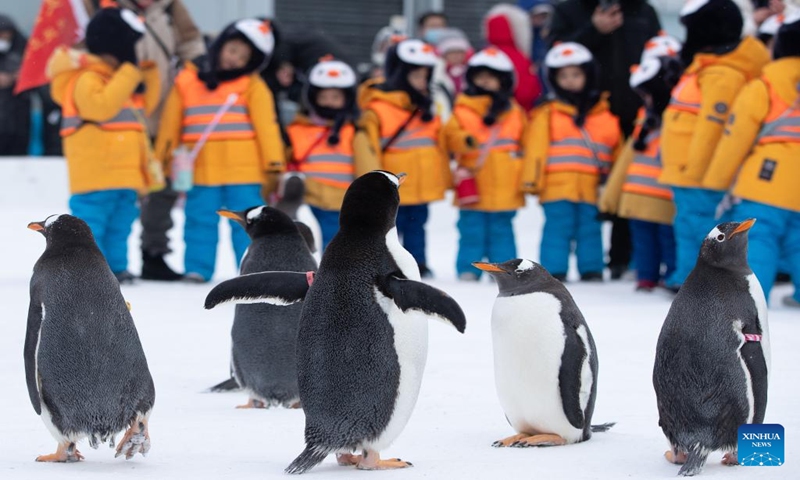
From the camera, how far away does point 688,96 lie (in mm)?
6664

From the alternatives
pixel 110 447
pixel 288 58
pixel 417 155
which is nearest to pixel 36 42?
pixel 288 58

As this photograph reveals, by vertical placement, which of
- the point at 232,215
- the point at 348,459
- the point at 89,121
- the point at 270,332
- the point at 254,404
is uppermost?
the point at 89,121

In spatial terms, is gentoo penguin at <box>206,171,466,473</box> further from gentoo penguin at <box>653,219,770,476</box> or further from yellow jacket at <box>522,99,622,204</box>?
yellow jacket at <box>522,99,622,204</box>

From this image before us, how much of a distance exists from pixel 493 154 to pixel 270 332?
398cm

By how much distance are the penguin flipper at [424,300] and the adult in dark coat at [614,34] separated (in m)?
5.34

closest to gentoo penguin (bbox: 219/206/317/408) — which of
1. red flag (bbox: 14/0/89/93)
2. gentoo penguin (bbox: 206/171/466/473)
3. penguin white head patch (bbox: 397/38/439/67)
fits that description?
gentoo penguin (bbox: 206/171/466/473)

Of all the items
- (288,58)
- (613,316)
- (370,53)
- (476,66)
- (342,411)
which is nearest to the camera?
(342,411)

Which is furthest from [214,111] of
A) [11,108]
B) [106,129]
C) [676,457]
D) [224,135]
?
[676,457]

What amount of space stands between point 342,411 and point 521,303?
61 cm

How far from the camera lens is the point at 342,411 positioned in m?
2.94

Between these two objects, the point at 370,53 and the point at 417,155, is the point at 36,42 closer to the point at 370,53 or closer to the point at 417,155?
the point at 417,155

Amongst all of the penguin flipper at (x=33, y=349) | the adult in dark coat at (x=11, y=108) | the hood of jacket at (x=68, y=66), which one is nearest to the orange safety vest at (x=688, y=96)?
the hood of jacket at (x=68, y=66)

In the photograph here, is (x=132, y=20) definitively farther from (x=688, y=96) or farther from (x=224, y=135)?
(x=688, y=96)

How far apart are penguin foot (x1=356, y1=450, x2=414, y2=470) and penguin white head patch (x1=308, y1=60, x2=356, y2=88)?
4.66 m
